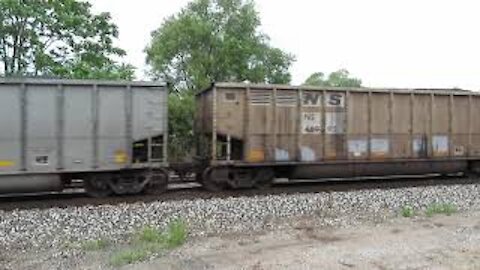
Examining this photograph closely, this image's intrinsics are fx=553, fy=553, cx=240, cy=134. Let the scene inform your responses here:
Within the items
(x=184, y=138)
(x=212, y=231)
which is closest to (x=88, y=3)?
(x=184, y=138)

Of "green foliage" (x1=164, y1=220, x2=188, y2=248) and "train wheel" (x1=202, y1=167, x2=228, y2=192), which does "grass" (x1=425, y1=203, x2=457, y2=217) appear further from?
"train wheel" (x1=202, y1=167, x2=228, y2=192)

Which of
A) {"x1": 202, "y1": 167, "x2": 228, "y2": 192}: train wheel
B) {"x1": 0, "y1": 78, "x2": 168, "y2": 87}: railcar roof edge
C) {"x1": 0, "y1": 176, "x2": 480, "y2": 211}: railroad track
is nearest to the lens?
{"x1": 0, "y1": 78, "x2": 168, "y2": 87}: railcar roof edge

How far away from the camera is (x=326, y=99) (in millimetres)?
16375

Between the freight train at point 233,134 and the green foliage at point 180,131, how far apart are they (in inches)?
17.2

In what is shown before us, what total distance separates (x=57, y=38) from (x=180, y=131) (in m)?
8.07

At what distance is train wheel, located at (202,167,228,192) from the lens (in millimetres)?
14828

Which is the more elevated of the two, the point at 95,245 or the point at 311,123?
the point at 311,123

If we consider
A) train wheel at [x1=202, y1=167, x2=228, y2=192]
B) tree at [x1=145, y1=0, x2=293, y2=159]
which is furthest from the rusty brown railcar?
tree at [x1=145, y1=0, x2=293, y2=159]

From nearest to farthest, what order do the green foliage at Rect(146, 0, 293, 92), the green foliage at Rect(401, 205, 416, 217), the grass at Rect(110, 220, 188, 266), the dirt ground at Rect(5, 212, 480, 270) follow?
the dirt ground at Rect(5, 212, 480, 270)
the grass at Rect(110, 220, 188, 266)
the green foliage at Rect(401, 205, 416, 217)
the green foliage at Rect(146, 0, 293, 92)

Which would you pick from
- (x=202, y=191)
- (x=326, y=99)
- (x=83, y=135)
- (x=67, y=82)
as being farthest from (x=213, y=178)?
(x=67, y=82)

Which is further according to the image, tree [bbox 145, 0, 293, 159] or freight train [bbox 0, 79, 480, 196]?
tree [bbox 145, 0, 293, 159]

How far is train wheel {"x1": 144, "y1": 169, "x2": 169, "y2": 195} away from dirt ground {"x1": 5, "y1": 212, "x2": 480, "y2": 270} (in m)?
5.19

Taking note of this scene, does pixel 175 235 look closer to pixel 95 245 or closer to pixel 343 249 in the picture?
pixel 95 245

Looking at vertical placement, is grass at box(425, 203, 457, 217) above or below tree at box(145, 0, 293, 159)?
below
